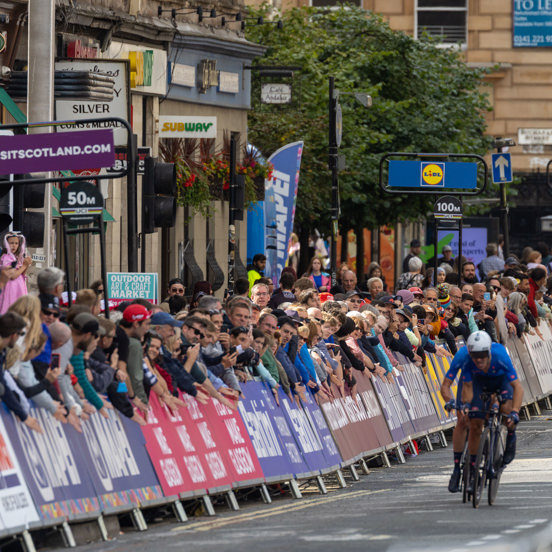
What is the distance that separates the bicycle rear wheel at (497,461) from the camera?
54.9 feet

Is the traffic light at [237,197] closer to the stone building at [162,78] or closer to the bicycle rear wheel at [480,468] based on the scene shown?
the stone building at [162,78]

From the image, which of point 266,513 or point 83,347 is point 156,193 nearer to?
point 266,513

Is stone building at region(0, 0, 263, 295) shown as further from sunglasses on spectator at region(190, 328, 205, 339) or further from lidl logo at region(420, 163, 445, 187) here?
sunglasses on spectator at region(190, 328, 205, 339)

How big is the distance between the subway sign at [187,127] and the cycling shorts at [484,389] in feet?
47.4

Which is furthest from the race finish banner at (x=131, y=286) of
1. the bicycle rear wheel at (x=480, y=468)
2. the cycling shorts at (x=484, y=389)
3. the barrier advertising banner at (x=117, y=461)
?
the barrier advertising banner at (x=117, y=461)

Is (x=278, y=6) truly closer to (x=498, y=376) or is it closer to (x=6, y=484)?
(x=498, y=376)

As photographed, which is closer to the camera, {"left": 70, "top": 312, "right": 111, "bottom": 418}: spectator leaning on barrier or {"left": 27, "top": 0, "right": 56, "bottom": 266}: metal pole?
{"left": 70, "top": 312, "right": 111, "bottom": 418}: spectator leaning on barrier

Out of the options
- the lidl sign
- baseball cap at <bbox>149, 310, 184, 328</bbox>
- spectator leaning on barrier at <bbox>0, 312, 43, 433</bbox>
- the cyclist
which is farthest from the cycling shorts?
the lidl sign

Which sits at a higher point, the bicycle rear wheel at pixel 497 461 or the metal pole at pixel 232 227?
the metal pole at pixel 232 227

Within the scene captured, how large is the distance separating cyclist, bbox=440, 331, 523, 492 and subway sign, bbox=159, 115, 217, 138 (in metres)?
14.4

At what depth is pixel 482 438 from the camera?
56.0ft

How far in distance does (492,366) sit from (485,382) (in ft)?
0.57

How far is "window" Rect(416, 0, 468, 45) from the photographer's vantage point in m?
60.9

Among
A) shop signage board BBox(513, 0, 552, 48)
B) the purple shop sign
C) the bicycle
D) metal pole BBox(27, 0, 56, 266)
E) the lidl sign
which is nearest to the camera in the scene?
the purple shop sign
